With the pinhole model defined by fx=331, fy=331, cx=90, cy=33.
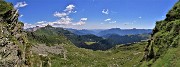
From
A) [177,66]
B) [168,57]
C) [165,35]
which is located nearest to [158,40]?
[165,35]

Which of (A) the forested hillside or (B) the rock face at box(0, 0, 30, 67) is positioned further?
(B) the rock face at box(0, 0, 30, 67)

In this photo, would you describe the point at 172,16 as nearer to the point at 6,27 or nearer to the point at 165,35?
the point at 165,35

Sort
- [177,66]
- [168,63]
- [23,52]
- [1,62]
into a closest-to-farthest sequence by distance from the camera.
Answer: [177,66], [168,63], [1,62], [23,52]

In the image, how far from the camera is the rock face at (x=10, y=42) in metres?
114

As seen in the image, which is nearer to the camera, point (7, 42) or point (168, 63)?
point (168, 63)

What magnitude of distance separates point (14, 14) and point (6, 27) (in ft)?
42.9

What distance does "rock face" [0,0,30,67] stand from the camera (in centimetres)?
11356

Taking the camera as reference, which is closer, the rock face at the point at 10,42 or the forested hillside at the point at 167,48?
the forested hillside at the point at 167,48

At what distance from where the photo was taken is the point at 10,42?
385 ft

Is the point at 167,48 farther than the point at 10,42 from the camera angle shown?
No

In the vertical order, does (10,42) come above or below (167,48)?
above

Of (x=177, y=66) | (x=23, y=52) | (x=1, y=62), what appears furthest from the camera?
(x=23, y=52)

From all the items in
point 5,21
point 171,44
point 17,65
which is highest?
point 5,21

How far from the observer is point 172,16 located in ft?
493
